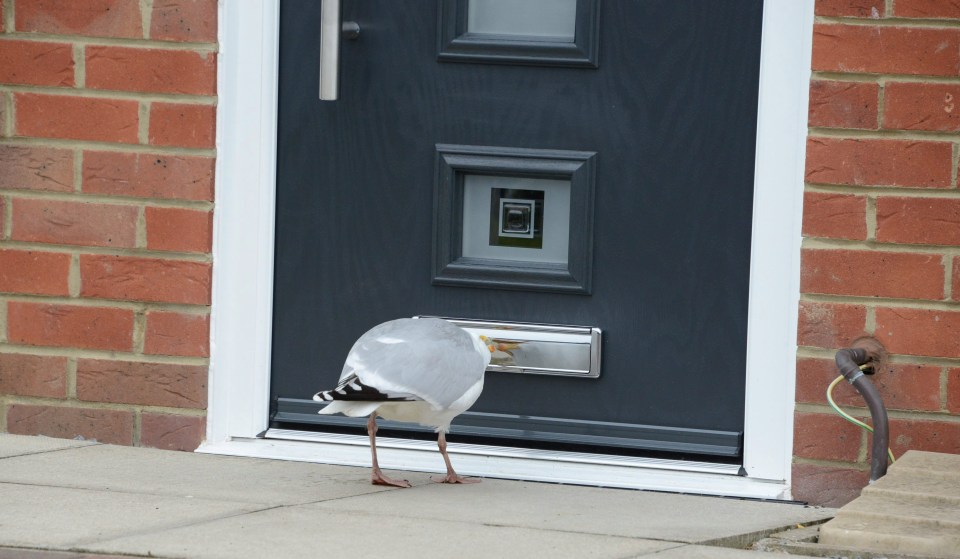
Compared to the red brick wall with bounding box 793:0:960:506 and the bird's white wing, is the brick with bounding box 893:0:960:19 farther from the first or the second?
the bird's white wing

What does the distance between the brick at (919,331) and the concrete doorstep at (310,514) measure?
0.49m

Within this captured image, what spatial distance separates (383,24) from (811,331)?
4.92ft

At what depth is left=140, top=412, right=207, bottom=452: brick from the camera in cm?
393

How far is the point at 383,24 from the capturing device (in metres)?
3.88

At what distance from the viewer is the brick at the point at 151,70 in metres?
3.84

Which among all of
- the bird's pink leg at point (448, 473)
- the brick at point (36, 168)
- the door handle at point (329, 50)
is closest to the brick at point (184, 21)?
the door handle at point (329, 50)

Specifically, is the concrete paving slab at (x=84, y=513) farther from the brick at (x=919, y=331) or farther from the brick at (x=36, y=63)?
the brick at (x=919, y=331)

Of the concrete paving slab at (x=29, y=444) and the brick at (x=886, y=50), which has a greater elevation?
the brick at (x=886, y=50)

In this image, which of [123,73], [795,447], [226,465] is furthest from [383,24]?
[795,447]

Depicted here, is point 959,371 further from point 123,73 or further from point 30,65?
point 30,65

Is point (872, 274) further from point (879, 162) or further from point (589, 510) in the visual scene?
point (589, 510)

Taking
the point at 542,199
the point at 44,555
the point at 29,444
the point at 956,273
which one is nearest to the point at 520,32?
the point at 542,199

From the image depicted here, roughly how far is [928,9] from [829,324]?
86 cm

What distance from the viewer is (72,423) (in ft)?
13.1
